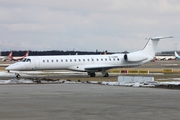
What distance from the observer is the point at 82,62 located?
153 ft

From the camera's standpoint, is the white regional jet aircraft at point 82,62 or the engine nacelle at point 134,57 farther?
the engine nacelle at point 134,57

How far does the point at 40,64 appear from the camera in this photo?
44.5m

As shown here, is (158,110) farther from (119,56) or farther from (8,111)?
(119,56)

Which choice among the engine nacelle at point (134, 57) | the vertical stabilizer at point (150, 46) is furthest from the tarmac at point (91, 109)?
the vertical stabilizer at point (150, 46)

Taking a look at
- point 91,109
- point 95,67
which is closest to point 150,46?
point 95,67

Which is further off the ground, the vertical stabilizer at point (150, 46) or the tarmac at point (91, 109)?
the vertical stabilizer at point (150, 46)

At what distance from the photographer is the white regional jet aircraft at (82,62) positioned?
4434 cm

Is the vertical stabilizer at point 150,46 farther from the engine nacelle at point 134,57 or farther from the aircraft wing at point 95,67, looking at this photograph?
the aircraft wing at point 95,67

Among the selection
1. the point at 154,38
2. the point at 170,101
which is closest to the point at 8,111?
the point at 170,101

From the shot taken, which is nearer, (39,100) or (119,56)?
(39,100)

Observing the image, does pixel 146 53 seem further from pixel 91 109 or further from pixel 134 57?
Answer: pixel 91 109

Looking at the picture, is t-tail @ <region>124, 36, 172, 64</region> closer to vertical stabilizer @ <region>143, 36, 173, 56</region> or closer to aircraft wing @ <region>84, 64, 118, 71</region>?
vertical stabilizer @ <region>143, 36, 173, 56</region>

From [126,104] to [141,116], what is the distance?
359 centimetres

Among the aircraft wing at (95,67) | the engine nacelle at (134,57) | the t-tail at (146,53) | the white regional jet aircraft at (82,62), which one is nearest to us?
the white regional jet aircraft at (82,62)
